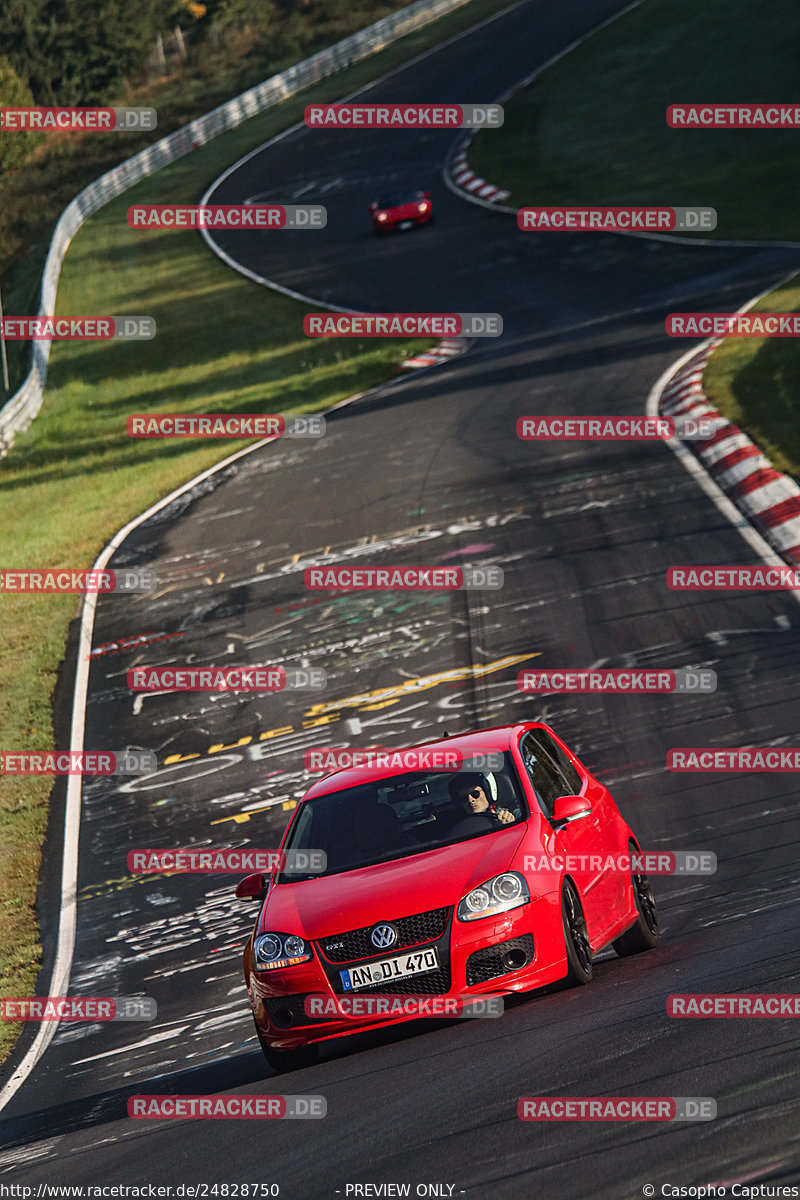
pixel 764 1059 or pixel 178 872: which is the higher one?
pixel 764 1059

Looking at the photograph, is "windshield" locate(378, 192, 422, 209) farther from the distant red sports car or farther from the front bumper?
the front bumper

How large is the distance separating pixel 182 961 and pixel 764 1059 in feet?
19.7

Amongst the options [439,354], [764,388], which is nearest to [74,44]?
[439,354]

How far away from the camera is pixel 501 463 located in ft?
76.1

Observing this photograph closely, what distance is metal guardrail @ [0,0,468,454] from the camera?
4406 centimetres

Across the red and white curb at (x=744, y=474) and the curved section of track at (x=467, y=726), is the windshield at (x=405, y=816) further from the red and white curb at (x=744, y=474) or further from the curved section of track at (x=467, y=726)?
the red and white curb at (x=744, y=474)

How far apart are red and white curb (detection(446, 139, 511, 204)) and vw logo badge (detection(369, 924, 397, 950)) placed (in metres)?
36.8

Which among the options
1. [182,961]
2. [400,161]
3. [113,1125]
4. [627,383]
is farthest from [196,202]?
[113,1125]

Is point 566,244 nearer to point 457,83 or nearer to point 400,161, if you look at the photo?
point 400,161

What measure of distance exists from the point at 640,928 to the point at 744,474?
37.0ft

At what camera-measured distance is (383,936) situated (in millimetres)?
7953

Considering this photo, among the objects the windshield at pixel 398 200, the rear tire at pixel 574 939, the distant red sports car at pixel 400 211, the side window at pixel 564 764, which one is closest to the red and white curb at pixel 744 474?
the side window at pixel 564 764

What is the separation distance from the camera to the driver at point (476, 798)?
343 inches

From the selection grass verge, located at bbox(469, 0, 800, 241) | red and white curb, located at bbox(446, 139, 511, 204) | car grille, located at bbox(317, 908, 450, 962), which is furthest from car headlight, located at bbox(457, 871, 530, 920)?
red and white curb, located at bbox(446, 139, 511, 204)
